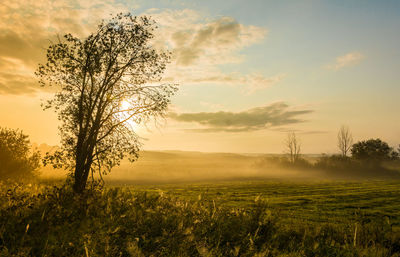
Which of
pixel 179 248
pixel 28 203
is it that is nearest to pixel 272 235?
pixel 179 248

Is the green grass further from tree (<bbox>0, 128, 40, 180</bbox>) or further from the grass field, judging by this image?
tree (<bbox>0, 128, 40, 180</bbox>)

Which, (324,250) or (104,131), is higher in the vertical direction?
(104,131)

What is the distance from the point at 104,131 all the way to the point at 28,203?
23.8ft

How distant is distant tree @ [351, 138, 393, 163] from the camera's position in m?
104

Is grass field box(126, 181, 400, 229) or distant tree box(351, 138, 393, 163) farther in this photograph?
distant tree box(351, 138, 393, 163)

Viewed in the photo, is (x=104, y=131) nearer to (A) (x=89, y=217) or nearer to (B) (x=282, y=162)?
(A) (x=89, y=217)

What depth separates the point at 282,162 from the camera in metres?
114

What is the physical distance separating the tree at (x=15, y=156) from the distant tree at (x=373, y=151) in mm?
107834

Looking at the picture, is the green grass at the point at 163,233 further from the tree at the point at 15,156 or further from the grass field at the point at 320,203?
the tree at the point at 15,156

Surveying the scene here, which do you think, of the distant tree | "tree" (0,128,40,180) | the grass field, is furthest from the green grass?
the distant tree

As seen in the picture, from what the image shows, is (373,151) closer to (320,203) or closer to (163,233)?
(320,203)

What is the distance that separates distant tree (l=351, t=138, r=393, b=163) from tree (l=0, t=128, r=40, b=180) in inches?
4245

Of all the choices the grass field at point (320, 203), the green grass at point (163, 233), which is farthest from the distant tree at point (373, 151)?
the green grass at point (163, 233)

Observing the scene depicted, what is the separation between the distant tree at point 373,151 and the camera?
104188mm
